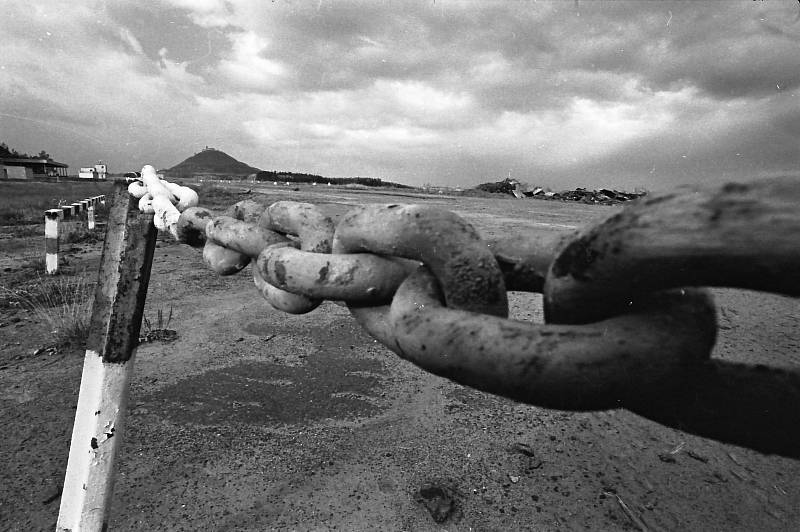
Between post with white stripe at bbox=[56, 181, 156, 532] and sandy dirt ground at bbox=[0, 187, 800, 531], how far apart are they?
1.80 ft

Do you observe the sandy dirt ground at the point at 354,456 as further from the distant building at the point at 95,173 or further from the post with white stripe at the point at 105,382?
the distant building at the point at 95,173

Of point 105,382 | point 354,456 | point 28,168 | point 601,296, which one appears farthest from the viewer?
point 28,168

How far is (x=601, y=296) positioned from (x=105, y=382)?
4.43ft

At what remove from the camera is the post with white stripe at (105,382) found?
139 cm

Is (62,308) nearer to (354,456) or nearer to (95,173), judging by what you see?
(354,456)

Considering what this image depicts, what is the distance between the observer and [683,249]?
52cm

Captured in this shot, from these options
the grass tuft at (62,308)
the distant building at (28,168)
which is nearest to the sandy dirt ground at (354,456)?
the grass tuft at (62,308)

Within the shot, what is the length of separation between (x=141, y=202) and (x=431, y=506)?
1.52 metres

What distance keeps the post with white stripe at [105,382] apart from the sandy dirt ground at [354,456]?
55 centimetres

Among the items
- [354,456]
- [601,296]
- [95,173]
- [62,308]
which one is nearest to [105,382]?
[354,456]

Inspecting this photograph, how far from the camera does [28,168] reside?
55250mm

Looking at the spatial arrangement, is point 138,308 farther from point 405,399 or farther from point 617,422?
point 617,422

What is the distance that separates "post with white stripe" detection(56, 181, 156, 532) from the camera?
1.39m

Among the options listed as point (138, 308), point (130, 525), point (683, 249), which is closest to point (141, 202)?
point (138, 308)
